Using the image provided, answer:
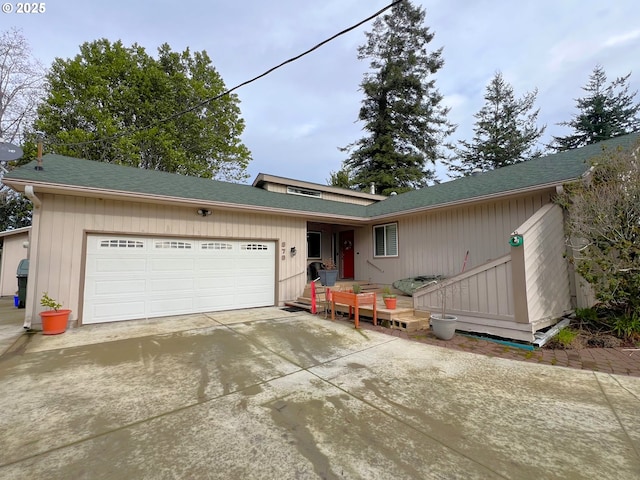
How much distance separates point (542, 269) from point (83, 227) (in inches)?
360

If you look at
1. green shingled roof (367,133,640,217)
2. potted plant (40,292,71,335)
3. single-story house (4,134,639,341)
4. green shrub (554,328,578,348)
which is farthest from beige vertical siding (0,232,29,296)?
green shrub (554,328,578,348)

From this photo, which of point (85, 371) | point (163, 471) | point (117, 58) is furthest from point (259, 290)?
point (117, 58)

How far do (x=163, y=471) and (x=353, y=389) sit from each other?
6.32 ft

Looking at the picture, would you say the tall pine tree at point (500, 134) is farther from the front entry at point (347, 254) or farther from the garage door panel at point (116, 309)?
the garage door panel at point (116, 309)

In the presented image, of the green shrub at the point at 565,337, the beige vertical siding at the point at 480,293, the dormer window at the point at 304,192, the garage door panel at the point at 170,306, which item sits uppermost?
the dormer window at the point at 304,192

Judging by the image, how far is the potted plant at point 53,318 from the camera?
5.41 metres

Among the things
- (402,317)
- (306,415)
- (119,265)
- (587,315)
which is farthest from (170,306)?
(587,315)

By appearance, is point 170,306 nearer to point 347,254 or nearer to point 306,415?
point 306,415

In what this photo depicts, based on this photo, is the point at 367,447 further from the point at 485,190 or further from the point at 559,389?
the point at 485,190

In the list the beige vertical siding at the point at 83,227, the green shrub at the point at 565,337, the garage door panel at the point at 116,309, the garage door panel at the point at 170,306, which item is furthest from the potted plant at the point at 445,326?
the garage door panel at the point at 116,309

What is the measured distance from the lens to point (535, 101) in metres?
22.6

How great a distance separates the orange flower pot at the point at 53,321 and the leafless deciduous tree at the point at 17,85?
1717 centimetres

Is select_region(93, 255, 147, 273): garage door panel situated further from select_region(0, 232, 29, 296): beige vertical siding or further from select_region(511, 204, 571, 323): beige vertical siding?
select_region(0, 232, 29, 296): beige vertical siding

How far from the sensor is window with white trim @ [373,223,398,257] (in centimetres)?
951
